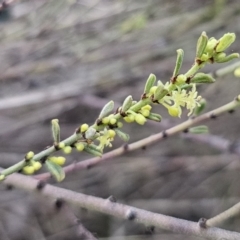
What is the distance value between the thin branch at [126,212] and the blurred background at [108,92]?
3.17ft

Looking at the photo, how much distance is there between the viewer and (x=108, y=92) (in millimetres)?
2674

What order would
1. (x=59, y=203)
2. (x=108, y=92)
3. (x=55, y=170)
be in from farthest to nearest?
(x=108, y=92)
(x=59, y=203)
(x=55, y=170)

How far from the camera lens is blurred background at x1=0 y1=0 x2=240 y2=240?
2.35 meters

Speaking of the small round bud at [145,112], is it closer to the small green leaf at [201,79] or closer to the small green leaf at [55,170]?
the small green leaf at [201,79]

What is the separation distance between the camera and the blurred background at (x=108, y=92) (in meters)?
2.35

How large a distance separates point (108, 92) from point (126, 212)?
1.82 m

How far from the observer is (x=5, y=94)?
254 centimetres

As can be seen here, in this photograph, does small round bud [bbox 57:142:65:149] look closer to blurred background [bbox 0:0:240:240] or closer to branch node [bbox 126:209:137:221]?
branch node [bbox 126:209:137:221]

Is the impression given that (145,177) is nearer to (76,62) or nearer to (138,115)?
(76,62)

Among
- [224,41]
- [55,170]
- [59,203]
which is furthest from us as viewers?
[59,203]

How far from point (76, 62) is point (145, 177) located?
1066 millimetres

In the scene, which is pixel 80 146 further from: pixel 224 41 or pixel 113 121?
pixel 224 41

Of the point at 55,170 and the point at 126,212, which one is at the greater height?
the point at 55,170

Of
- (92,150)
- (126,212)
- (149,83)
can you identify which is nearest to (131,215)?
(126,212)
